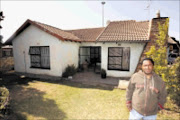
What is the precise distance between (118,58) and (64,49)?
502cm

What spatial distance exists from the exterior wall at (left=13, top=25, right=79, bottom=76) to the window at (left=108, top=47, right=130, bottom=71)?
3848mm

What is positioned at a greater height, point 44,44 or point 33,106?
point 44,44

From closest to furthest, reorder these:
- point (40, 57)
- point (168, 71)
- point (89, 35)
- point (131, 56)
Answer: point (168, 71), point (131, 56), point (40, 57), point (89, 35)

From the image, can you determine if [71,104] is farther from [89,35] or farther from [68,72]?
[89,35]

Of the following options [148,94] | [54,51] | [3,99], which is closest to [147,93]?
[148,94]

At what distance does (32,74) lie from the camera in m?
9.88

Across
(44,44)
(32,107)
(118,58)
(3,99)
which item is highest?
(44,44)

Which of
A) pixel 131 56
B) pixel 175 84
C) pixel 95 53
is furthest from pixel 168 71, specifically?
pixel 95 53

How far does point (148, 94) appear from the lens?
232 cm

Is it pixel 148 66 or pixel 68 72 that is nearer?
pixel 148 66

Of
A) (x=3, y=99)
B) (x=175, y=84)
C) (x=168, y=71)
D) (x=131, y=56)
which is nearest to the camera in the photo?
(x=3, y=99)

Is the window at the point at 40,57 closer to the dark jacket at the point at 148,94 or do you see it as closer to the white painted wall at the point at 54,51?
the white painted wall at the point at 54,51

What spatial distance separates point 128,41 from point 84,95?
531 centimetres

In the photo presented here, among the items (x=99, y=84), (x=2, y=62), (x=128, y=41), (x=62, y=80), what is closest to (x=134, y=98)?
(x=99, y=84)
